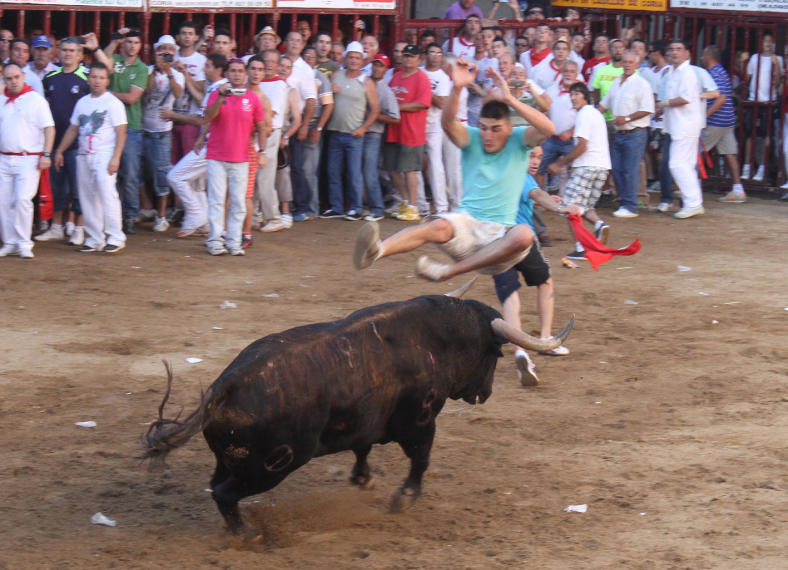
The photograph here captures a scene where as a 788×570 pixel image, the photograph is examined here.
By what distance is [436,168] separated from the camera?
14242mm

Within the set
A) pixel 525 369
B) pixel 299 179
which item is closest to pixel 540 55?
pixel 299 179

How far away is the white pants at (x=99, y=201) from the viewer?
458 inches

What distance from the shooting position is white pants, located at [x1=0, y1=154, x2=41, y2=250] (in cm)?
1151

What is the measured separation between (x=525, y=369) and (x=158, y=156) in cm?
680

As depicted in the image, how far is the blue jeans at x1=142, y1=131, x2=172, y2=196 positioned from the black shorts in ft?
19.8

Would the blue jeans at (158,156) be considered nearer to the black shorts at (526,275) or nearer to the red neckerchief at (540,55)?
the red neckerchief at (540,55)

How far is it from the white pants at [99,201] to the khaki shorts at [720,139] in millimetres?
8449

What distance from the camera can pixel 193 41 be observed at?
43.2ft

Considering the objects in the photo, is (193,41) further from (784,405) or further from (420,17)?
(784,405)

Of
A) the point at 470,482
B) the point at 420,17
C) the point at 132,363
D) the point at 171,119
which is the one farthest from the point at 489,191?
the point at 420,17

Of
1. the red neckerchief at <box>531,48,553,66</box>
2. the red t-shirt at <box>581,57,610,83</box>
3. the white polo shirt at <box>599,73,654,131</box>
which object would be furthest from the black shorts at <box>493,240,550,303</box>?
the red t-shirt at <box>581,57,610,83</box>

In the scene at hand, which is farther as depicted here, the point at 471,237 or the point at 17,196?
the point at 17,196

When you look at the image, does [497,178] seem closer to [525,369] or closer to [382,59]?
[525,369]

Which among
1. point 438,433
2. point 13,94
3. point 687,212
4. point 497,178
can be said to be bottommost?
point 438,433
